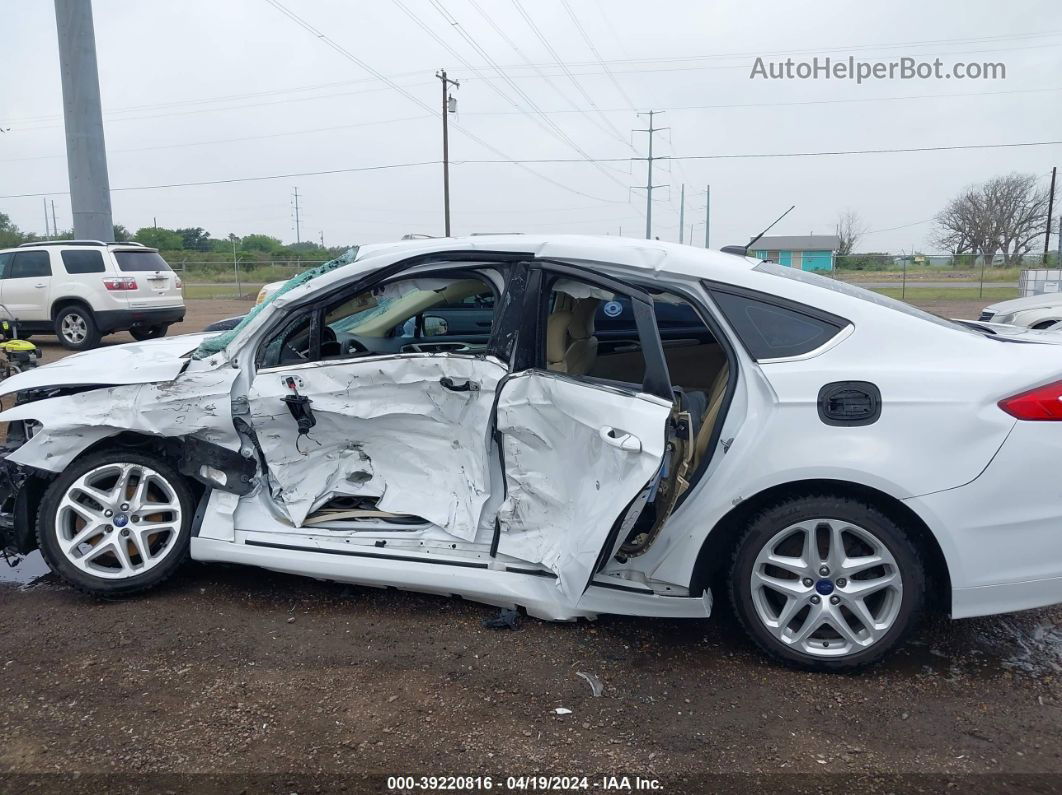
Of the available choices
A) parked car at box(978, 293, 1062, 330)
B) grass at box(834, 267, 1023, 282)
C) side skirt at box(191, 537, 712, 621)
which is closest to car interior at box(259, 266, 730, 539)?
side skirt at box(191, 537, 712, 621)

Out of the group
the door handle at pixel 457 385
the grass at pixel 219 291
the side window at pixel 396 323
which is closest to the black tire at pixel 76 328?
the side window at pixel 396 323

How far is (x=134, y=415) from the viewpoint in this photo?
147 inches

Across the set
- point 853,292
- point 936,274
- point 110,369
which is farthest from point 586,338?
point 936,274

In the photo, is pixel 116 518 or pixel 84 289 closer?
pixel 116 518

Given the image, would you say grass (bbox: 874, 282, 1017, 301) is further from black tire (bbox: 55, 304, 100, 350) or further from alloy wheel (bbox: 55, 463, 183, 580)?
alloy wheel (bbox: 55, 463, 183, 580)

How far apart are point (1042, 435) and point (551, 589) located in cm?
192

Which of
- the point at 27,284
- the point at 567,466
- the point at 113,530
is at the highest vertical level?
the point at 27,284

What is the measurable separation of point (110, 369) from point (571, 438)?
7.57 ft

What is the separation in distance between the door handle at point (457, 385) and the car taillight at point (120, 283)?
503 inches

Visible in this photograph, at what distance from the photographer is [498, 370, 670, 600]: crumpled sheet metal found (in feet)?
9.95

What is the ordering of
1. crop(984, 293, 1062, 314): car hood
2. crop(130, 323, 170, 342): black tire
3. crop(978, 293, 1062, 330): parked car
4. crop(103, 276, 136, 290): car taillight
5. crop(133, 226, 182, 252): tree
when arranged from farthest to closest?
crop(133, 226, 182, 252): tree → crop(130, 323, 170, 342): black tire → crop(103, 276, 136, 290): car taillight → crop(984, 293, 1062, 314): car hood → crop(978, 293, 1062, 330): parked car

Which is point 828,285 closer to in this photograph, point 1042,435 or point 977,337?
point 977,337

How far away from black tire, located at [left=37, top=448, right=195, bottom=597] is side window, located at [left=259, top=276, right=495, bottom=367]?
0.70 meters

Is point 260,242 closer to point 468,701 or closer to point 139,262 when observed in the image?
point 139,262
